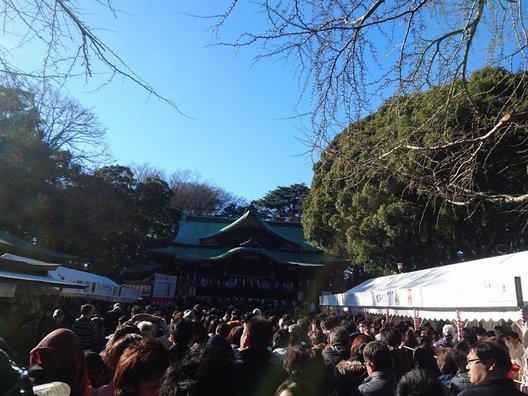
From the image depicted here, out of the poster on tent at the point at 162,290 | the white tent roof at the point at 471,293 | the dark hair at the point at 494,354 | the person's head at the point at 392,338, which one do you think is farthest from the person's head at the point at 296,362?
the poster on tent at the point at 162,290

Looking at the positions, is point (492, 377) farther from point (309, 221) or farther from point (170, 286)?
point (309, 221)

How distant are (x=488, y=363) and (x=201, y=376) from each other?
80.3 inches

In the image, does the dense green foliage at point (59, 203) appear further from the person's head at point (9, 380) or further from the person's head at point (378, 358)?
the person's head at point (9, 380)

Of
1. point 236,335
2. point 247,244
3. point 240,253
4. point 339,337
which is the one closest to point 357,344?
point 339,337

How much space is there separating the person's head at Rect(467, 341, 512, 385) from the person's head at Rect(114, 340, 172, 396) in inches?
74.3

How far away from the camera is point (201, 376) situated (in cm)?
121

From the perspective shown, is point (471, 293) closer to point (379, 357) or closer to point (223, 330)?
point (223, 330)

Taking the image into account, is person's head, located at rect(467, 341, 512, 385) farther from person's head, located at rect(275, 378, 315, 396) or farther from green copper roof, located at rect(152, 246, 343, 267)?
green copper roof, located at rect(152, 246, 343, 267)

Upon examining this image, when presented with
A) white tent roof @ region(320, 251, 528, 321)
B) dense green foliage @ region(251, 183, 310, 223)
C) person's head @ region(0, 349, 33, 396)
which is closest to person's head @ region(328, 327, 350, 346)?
white tent roof @ region(320, 251, 528, 321)

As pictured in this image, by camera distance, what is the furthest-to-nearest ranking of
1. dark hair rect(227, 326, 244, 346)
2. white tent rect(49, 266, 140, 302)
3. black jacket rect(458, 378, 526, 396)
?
white tent rect(49, 266, 140, 302) → dark hair rect(227, 326, 244, 346) → black jacket rect(458, 378, 526, 396)

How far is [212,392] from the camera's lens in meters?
1.19

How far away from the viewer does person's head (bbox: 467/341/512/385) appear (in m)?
2.43

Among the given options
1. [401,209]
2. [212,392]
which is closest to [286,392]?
[212,392]

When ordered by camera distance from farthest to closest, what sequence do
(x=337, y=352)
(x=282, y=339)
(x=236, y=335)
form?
(x=236, y=335), (x=282, y=339), (x=337, y=352)
